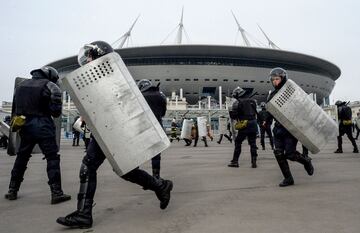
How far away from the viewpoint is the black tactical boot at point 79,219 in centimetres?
281

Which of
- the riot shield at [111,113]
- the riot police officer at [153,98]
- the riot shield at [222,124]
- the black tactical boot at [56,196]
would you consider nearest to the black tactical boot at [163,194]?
the riot shield at [111,113]

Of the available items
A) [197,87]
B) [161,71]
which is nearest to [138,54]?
[161,71]

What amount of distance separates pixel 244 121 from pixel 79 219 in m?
5.00

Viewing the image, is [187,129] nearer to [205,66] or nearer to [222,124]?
[222,124]

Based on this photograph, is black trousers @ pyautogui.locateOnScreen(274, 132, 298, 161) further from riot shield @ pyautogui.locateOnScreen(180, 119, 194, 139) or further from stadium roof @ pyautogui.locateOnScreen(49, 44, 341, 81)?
stadium roof @ pyautogui.locateOnScreen(49, 44, 341, 81)

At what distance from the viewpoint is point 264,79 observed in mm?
74000

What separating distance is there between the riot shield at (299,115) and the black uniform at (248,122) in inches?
87.8

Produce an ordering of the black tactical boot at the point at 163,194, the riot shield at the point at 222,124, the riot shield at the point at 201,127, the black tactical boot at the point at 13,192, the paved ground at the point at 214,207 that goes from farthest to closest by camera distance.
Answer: the riot shield at the point at 222,124, the riot shield at the point at 201,127, the black tactical boot at the point at 13,192, the black tactical boot at the point at 163,194, the paved ground at the point at 214,207

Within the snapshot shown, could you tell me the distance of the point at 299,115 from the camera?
4.81 m

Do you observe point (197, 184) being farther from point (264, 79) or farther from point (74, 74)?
point (264, 79)

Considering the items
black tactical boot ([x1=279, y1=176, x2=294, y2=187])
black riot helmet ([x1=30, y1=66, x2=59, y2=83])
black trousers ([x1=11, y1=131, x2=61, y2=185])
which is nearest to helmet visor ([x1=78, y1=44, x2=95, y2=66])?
black riot helmet ([x1=30, y1=66, x2=59, y2=83])

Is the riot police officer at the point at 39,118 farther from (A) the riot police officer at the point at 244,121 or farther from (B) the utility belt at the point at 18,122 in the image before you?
(A) the riot police officer at the point at 244,121

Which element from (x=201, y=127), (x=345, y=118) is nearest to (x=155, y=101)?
(x=345, y=118)

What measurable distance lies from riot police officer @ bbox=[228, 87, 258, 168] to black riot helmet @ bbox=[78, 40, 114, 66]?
4588mm
